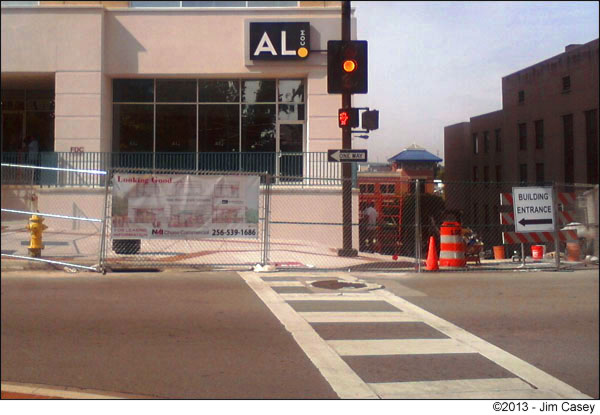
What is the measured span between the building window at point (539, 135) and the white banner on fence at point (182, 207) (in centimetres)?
733

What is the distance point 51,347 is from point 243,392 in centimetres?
250

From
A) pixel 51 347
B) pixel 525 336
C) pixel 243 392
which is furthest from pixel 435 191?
pixel 51 347

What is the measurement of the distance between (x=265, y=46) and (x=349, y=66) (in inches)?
62.4

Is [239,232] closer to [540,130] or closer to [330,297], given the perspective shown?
[330,297]

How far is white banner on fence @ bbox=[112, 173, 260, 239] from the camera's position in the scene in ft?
40.8

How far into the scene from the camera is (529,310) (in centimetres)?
873

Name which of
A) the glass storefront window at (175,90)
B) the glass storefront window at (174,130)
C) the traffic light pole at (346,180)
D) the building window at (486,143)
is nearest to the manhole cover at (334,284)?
the traffic light pole at (346,180)

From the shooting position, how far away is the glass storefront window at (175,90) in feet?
39.2

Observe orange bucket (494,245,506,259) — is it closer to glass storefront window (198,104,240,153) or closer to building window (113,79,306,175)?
building window (113,79,306,175)

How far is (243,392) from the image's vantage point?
525 cm

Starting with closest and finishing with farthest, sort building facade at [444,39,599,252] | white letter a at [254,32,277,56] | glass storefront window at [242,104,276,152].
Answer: building facade at [444,39,599,252] < white letter a at [254,32,277,56] < glass storefront window at [242,104,276,152]

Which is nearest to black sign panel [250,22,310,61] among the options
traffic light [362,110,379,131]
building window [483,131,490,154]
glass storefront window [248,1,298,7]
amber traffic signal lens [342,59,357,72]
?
amber traffic signal lens [342,59,357,72]

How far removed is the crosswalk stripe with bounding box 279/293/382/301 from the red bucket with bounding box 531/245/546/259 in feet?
11.2

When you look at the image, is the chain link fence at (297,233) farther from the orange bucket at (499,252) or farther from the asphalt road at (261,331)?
the asphalt road at (261,331)
